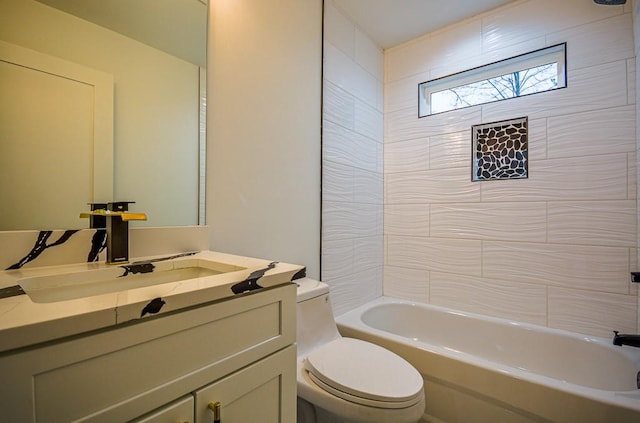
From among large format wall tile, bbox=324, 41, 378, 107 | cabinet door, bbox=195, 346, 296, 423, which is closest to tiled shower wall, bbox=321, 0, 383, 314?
large format wall tile, bbox=324, 41, 378, 107

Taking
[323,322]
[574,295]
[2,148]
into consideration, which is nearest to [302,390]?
[323,322]

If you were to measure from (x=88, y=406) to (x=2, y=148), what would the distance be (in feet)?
2.52

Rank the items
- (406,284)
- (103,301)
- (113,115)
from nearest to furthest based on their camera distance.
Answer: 1. (103,301)
2. (113,115)
3. (406,284)

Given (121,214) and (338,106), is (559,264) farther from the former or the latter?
(121,214)

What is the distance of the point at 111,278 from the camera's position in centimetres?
83

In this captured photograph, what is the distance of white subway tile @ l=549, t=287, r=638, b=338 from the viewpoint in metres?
1.60

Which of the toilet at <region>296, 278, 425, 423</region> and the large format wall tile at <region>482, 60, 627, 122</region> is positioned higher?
the large format wall tile at <region>482, 60, 627, 122</region>

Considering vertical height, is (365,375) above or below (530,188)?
below

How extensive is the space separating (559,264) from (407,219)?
96cm

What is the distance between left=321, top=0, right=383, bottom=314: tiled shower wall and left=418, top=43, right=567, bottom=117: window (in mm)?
414

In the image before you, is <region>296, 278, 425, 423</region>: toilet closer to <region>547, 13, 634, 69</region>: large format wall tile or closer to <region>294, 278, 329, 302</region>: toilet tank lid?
<region>294, 278, 329, 302</region>: toilet tank lid

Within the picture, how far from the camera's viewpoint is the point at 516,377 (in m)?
1.27

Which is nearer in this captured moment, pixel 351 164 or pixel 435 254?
pixel 351 164

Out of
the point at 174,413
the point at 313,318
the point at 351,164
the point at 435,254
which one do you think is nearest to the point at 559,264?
the point at 435,254
